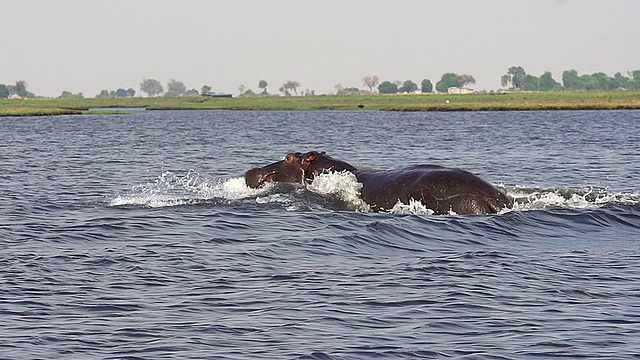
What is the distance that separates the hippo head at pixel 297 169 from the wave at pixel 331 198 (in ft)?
0.53

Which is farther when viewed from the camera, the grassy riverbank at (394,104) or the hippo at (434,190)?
the grassy riverbank at (394,104)

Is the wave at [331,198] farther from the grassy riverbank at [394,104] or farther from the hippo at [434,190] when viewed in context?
the grassy riverbank at [394,104]

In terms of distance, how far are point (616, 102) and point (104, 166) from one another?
93693mm

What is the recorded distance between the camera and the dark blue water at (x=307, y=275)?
11.3 m

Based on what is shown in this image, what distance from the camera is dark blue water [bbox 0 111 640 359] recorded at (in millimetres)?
11297

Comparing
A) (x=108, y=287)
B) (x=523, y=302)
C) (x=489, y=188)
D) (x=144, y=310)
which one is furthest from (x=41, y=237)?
(x=523, y=302)

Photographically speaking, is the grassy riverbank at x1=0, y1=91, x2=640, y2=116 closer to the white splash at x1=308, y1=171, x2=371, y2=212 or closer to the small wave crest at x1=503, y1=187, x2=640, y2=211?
the white splash at x1=308, y1=171, x2=371, y2=212

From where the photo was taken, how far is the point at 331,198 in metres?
21.8

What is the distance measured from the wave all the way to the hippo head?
0.16 metres

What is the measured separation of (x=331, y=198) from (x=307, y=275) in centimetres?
697

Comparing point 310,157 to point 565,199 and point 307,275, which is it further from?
point 307,275

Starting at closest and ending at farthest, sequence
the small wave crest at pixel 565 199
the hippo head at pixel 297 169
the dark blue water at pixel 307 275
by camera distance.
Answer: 1. the dark blue water at pixel 307 275
2. the small wave crest at pixel 565 199
3. the hippo head at pixel 297 169

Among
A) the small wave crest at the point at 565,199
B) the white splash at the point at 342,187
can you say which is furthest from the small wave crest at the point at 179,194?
the small wave crest at the point at 565,199

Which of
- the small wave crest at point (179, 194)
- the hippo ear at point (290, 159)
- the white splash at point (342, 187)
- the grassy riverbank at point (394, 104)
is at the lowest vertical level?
the grassy riverbank at point (394, 104)
